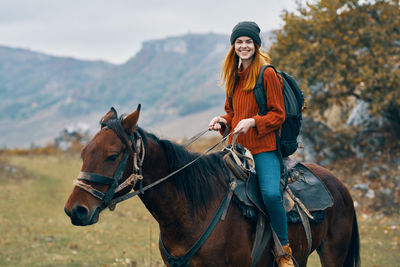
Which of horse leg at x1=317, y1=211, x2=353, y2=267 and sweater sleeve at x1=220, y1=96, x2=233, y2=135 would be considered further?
horse leg at x1=317, y1=211, x2=353, y2=267

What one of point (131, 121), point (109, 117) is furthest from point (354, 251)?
point (109, 117)

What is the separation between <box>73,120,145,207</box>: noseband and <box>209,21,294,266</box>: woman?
91 cm

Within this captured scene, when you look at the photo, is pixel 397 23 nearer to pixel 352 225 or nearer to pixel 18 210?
pixel 352 225

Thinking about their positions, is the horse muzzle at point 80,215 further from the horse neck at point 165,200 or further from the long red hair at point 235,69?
the long red hair at point 235,69

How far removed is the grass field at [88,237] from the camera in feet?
Answer: 27.0

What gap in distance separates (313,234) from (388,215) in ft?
25.5

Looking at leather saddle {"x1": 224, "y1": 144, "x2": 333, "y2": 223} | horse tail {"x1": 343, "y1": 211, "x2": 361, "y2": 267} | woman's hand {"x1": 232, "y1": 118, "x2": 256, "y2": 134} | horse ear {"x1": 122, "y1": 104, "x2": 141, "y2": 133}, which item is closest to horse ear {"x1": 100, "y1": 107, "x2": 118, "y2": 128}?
horse ear {"x1": 122, "y1": 104, "x2": 141, "y2": 133}

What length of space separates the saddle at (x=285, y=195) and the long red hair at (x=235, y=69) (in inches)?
23.5

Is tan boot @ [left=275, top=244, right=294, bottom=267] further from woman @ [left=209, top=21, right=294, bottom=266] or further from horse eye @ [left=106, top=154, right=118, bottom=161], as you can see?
horse eye @ [left=106, top=154, right=118, bottom=161]

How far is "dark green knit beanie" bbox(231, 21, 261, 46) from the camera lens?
3.70 m

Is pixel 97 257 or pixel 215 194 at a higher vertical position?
pixel 215 194

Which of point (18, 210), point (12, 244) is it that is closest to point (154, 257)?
point (12, 244)

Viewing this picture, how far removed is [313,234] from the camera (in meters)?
4.23

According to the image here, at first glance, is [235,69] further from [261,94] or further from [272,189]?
[272,189]
